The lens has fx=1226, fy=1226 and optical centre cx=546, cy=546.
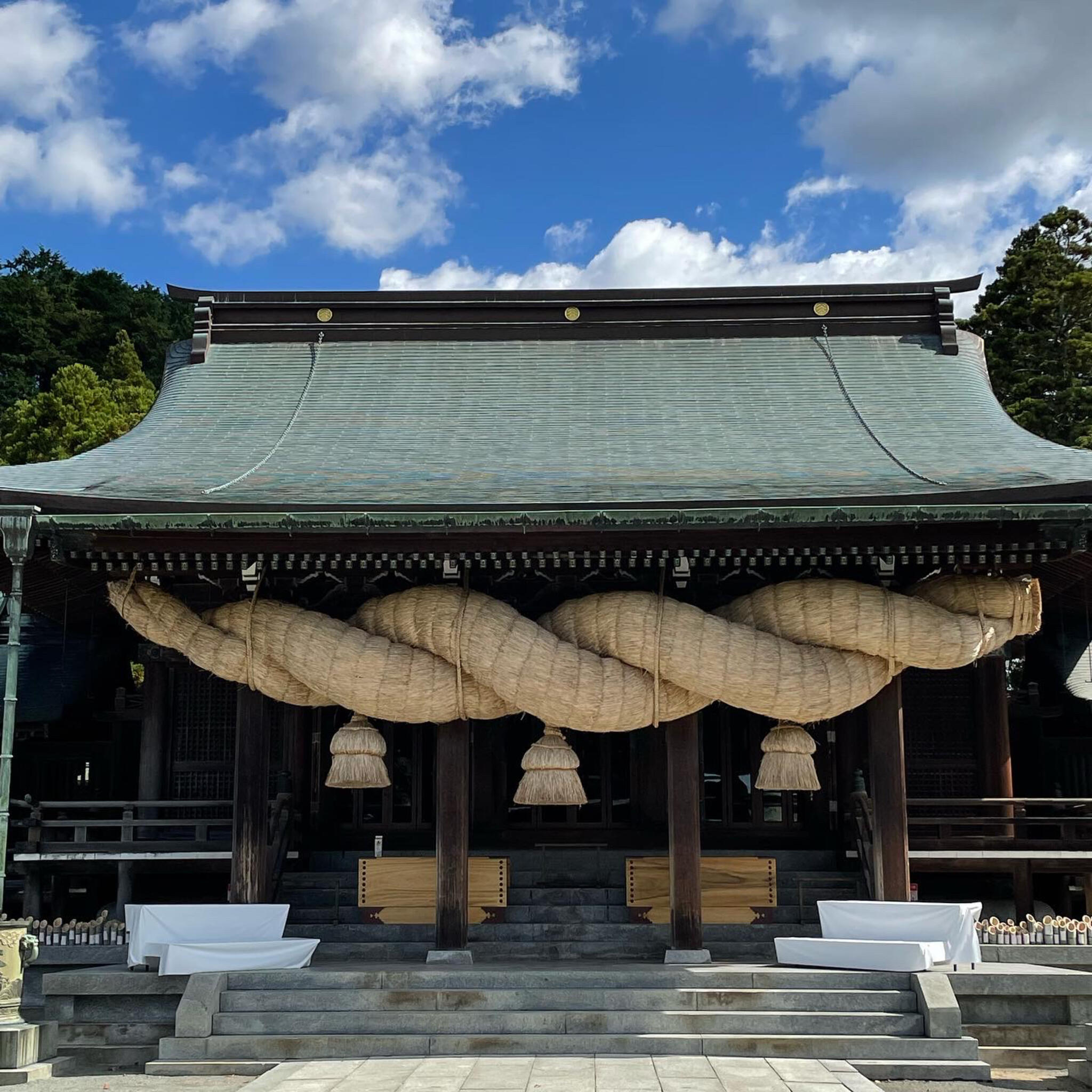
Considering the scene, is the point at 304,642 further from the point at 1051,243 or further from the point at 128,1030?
the point at 1051,243

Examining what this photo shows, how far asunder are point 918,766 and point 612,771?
3126 millimetres

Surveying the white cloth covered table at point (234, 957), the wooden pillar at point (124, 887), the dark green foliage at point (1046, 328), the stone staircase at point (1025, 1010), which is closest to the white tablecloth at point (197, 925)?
the white cloth covered table at point (234, 957)

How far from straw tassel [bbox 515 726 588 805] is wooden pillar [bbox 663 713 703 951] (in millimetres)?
757

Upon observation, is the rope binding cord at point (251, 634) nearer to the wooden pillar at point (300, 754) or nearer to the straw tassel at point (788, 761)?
the wooden pillar at point (300, 754)

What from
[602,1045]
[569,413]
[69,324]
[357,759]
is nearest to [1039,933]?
[602,1045]

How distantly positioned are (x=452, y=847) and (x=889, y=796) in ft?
11.8

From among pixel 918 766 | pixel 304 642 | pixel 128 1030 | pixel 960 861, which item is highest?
pixel 304 642

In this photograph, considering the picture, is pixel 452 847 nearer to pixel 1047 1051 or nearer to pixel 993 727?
pixel 1047 1051

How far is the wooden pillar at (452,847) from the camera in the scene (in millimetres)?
9914

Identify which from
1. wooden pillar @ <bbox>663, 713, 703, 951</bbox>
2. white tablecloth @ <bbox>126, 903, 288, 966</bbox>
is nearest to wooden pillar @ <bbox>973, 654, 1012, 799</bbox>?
wooden pillar @ <bbox>663, 713, 703, 951</bbox>

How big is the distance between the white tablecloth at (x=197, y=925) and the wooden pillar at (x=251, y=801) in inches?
14.2

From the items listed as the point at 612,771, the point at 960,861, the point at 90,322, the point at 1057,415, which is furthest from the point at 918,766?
the point at 90,322

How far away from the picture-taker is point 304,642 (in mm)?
9953

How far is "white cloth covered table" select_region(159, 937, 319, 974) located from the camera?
30.3 ft
